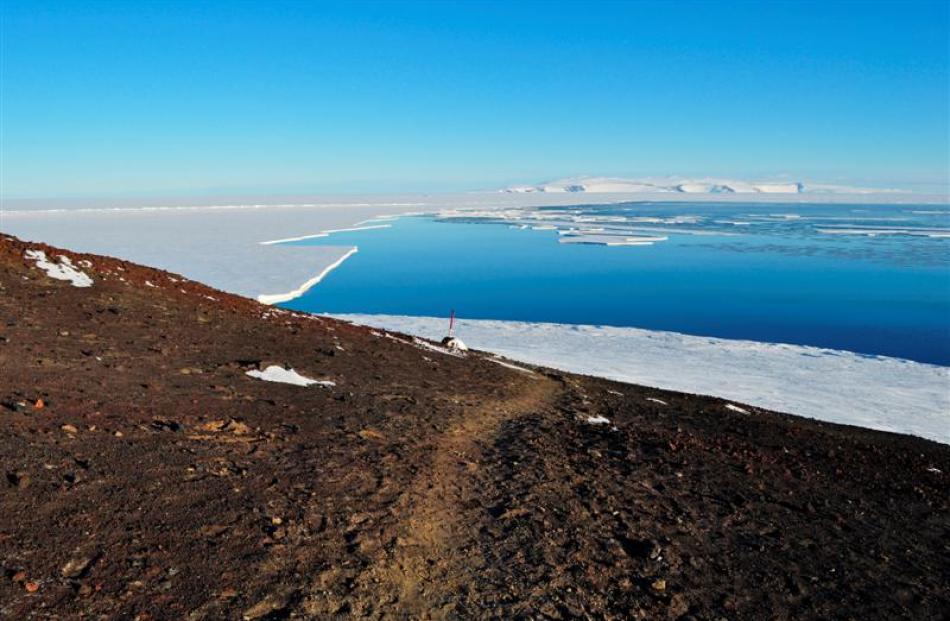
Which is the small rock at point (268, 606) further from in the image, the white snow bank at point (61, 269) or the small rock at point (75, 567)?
the white snow bank at point (61, 269)

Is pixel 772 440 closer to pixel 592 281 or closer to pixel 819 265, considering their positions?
pixel 592 281

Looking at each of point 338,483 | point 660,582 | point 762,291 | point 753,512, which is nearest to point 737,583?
point 660,582

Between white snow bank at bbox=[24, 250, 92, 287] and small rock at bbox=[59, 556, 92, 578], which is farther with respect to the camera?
white snow bank at bbox=[24, 250, 92, 287]

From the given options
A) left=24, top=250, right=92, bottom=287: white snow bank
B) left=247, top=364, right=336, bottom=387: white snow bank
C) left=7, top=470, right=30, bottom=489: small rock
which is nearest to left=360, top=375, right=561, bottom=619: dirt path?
left=247, top=364, right=336, bottom=387: white snow bank

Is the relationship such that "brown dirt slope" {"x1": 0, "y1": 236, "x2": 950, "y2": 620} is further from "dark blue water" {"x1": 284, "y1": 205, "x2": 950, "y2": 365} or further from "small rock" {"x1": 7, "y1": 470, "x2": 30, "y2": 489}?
"dark blue water" {"x1": 284, "y1": 205, "x2": 950, "y2": 365}

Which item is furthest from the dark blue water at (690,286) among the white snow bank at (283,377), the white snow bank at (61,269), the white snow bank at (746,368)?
the white snow bank at (283,377)
